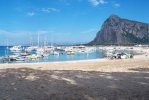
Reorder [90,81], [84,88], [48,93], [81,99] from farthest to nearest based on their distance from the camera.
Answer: [90,81] → [84,88] → [48,93] → [81,99]

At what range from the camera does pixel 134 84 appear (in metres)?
15.8

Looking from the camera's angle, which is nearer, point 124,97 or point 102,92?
point 124,97

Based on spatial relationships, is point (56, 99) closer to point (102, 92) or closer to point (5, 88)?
point (102, 92)

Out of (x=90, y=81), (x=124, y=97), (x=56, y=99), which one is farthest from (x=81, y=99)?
(x=90, y=81)

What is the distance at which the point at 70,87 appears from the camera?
587 inches

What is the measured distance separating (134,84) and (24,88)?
5685mm

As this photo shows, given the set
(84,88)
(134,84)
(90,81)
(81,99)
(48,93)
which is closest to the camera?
(81,99)

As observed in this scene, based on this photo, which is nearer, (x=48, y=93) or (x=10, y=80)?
(x=48, y=93)

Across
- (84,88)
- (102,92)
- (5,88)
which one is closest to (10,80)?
(5,88)

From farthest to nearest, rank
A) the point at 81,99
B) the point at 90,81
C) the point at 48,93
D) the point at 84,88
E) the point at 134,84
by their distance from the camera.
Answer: the point at 90,81 < the point at 134,84 < the point at 84,88 < the point at 48,93 < the point at 81,99

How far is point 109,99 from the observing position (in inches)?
Answer: 486

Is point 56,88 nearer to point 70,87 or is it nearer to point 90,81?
point 70,87

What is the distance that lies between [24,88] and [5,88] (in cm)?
93

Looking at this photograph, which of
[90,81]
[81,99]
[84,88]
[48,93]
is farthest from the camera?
[90,81]
